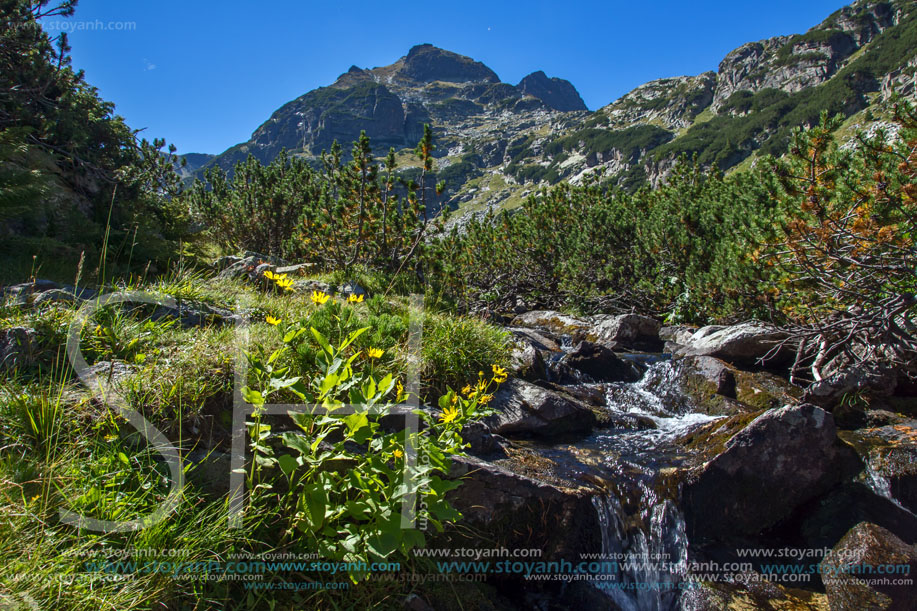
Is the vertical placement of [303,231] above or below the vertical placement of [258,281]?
above

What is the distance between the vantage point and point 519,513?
3133mm

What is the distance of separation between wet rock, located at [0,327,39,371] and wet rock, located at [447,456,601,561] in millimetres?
3021

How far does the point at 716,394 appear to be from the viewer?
6.75 m

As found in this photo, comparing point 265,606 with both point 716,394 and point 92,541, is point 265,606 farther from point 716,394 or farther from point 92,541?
point 716,394

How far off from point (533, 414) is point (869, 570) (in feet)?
9.59

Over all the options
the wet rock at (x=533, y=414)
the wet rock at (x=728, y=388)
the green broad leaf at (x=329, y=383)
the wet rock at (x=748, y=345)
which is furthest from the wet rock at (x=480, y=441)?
the wet rock at (x=748, y=345)

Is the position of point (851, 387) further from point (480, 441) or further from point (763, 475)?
point (480, 441)

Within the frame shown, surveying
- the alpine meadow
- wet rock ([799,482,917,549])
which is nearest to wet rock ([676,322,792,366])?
the alpine meadow

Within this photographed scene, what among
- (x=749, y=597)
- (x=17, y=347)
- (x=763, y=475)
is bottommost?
(x=749, y=597)

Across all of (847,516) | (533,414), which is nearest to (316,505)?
Answer: (533,414)

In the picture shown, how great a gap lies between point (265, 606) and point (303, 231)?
10.9 m

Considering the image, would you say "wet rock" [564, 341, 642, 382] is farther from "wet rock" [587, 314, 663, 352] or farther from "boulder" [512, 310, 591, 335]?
"boulder" [512, 310, 591, 335]

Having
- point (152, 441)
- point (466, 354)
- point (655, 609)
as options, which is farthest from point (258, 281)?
point (655, 609)

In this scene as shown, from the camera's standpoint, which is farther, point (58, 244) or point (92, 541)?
point (58, 244)
